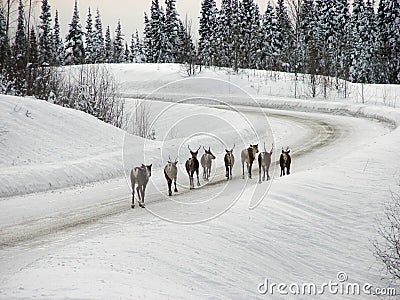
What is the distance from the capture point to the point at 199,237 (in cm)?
832

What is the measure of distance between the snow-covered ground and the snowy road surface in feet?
0.09

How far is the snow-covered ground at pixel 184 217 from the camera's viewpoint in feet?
21.1

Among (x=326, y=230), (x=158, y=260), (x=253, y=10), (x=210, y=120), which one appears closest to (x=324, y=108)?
(x=326, y=230)

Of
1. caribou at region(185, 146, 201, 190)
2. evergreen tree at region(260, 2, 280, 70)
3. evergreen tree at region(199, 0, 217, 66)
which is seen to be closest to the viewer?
caribou at region(185, 146, 201, 190)

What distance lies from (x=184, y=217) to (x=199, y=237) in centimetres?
85

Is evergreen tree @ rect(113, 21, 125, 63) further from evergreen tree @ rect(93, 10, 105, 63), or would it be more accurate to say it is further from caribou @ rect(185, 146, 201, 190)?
caribou @ rect(185, 146, 201, 190)

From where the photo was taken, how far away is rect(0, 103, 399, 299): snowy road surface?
6109 millimetres

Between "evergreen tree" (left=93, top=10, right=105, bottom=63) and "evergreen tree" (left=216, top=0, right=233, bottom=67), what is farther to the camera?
"evergreen tree" (left=93, top=10, right=105, bottom=63)

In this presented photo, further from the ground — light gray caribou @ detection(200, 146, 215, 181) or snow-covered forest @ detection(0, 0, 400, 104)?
snow-covered forest @ detection(0, 0, 400, 104)

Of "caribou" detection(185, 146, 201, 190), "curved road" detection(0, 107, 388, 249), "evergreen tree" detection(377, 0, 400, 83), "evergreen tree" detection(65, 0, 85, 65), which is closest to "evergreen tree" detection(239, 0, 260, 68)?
"evergreen tree" detection(377, 0, 400, 83)

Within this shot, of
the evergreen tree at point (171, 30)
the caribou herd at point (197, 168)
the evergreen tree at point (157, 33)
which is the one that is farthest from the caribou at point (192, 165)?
the evergreen tree at point (157, 33)

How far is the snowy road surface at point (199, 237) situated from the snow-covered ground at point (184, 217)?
0.09ft

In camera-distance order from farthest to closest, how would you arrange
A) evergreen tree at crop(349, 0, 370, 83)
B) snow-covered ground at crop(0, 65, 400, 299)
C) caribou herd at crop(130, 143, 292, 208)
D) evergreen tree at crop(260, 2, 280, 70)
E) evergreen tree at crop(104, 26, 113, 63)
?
evergreen tree at crop(104, 26, 113, 63)
evergreen tree at crop(260, 2, 280, 70)
evergreen tree at crop(349, 0, 370, 83)
caribou herd at crop(130, 143, 292, 208)
snow-covered ground at crop(0, 65, 400, 299)

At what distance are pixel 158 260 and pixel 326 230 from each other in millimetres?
5297
